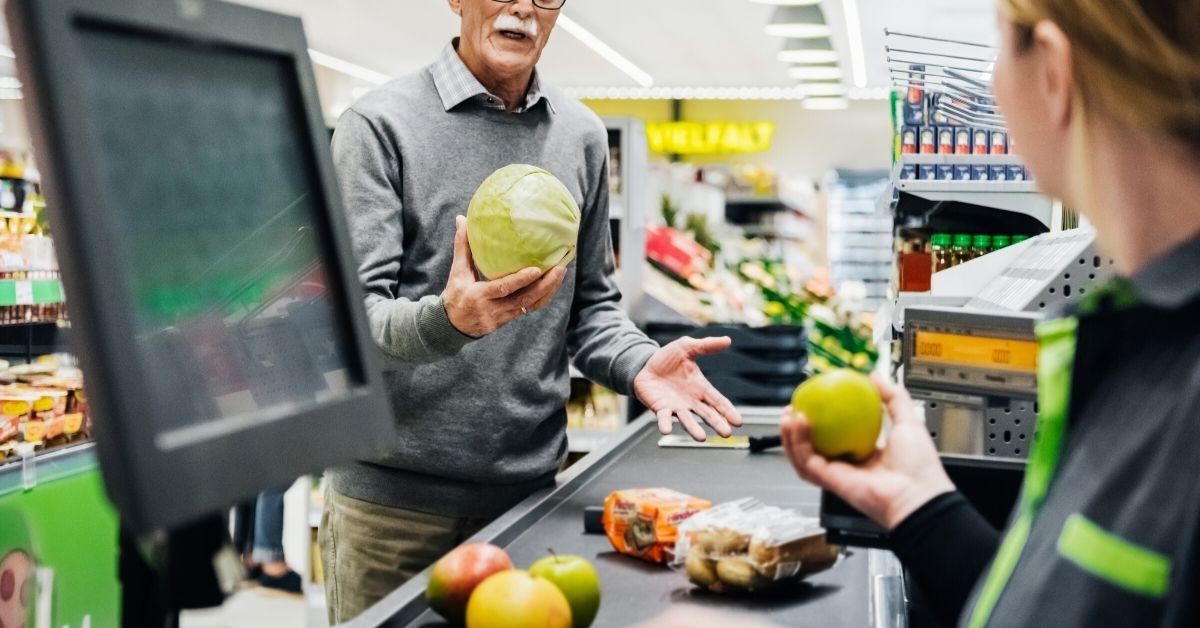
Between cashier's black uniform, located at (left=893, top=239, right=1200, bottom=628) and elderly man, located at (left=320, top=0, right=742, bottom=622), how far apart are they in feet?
3.95

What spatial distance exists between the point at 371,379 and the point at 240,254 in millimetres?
167

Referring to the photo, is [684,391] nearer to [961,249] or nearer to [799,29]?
[961,249]

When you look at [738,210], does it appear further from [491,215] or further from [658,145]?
[491,215]

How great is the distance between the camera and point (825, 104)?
684 inches

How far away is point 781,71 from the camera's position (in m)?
Answer: 15.0

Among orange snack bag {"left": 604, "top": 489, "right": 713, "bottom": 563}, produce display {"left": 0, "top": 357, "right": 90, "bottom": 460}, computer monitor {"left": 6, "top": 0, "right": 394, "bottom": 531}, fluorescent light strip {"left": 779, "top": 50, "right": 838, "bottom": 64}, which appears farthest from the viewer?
fluorescent light strip {"left": 779, "top": 50, "right": 838, "bottom": 64}

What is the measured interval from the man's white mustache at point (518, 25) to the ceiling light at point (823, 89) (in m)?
12.9

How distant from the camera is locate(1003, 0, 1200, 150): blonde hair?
0.79 metres

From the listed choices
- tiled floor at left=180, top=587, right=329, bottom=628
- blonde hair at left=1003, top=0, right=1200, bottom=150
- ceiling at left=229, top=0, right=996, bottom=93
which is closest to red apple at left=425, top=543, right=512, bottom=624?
blonde hair at left=1003, top=0, right=1200, bottom=150

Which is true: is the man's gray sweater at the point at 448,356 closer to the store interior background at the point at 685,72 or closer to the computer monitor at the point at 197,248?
the computer monitor at the point at 197,248

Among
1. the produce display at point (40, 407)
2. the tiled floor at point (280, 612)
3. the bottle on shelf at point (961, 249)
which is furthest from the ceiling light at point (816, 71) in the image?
the bottle on shelf at point (961, 249)

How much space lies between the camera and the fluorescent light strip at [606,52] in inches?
436

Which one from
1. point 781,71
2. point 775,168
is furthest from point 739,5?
point 775,168

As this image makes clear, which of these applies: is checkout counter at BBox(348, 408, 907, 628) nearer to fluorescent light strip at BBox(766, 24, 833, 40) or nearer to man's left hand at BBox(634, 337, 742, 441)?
man's left hand at BBox(634, 337, 742, 441)
